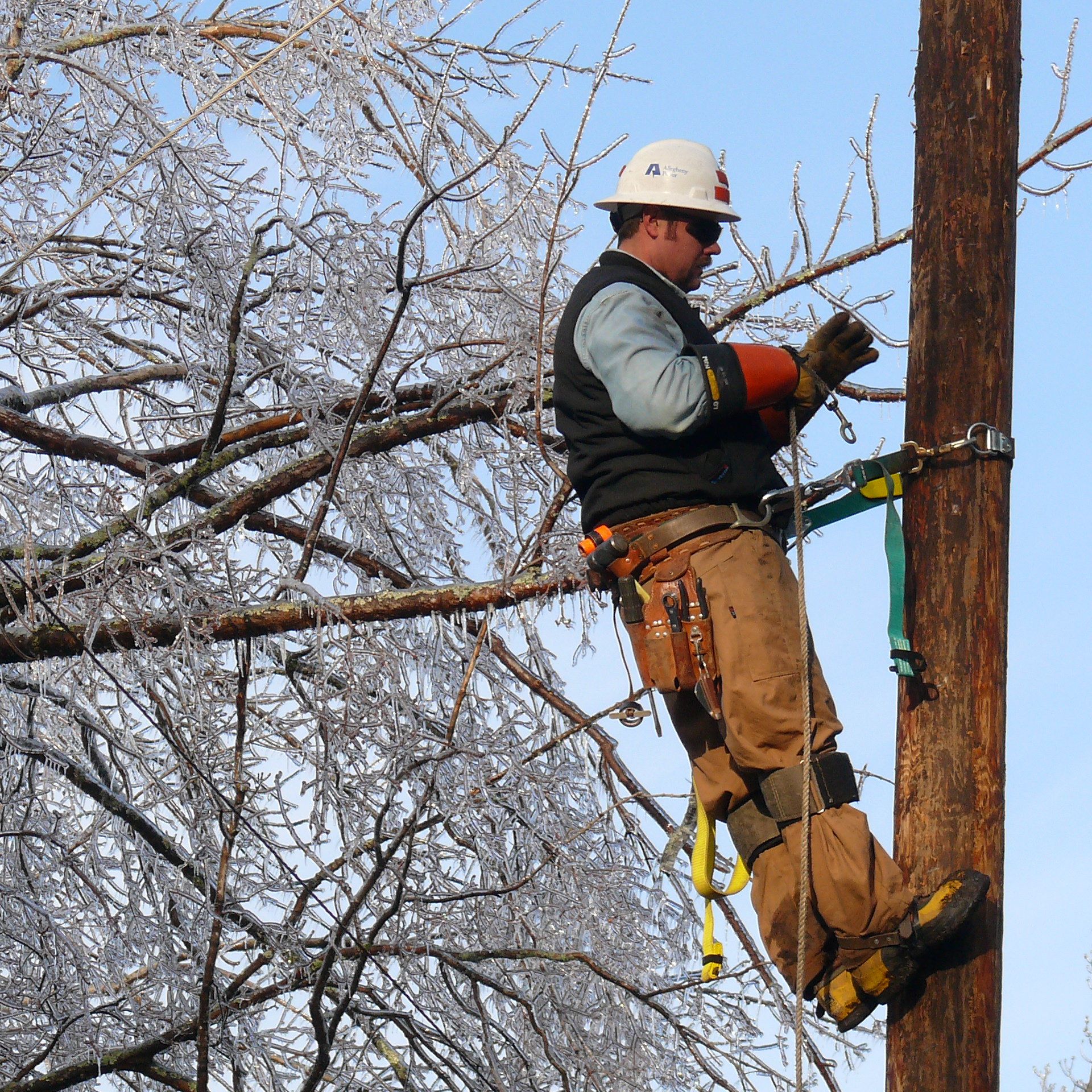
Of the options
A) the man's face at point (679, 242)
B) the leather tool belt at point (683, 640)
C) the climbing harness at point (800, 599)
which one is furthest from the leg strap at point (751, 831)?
the man's face at point (679, 242)

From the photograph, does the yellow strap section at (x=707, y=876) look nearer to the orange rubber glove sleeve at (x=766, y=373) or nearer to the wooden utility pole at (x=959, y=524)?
the wooden utility pole at (x=959, y=524)

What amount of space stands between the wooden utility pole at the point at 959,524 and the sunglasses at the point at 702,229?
561 millimetres

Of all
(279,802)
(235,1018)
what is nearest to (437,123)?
(279,802)

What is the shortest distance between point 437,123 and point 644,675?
3958 millimetres

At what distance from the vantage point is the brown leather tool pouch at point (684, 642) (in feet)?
11.6

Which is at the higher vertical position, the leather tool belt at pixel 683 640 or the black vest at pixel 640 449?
the black vest at pixel 640 449

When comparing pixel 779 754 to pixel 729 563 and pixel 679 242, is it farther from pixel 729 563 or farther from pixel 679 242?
pixel 679 242

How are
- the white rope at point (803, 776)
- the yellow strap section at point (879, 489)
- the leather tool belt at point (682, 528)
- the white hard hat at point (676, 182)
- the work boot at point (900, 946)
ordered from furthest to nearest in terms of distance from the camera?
1. the white hard hat at point (676, 182)
2. the leather tool belt at point (682, 528)
3. the yellow strap section at point (879, 489)
4. the white rope at point (803, 776)
5. the work boot at point (900, 946)

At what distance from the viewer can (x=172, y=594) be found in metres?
5.15

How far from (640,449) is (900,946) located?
1.30 m

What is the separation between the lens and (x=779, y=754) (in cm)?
344

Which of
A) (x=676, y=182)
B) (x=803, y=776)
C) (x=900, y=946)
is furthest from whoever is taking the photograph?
(x=676, y=182)

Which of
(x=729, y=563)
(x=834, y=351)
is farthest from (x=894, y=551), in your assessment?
(x=834, y=351)

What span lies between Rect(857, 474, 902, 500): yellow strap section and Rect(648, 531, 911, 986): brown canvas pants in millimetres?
264
